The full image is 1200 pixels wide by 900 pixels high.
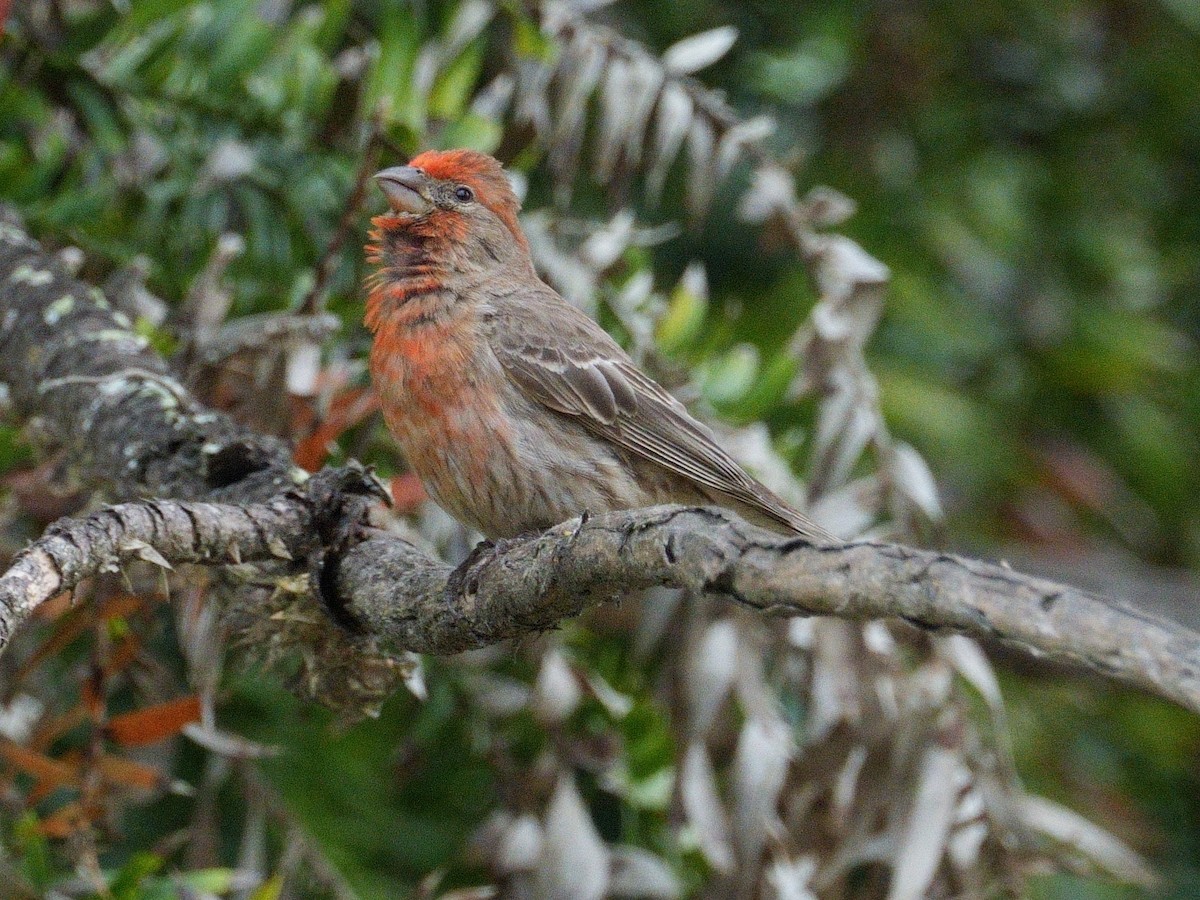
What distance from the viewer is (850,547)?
1.84 meters

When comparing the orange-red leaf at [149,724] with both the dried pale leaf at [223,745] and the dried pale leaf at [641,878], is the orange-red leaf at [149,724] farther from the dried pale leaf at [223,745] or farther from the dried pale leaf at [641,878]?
the dried pale leaf at [641,878]

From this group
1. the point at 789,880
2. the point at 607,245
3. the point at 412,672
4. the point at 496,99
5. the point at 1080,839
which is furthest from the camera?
the point at 496,99

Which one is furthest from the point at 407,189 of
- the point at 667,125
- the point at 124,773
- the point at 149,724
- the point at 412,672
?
the point at 124,773

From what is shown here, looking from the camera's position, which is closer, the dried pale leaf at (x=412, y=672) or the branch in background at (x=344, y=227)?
the dried pale leaf at (x=412, y=672)

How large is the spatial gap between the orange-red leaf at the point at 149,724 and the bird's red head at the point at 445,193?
1.41 m

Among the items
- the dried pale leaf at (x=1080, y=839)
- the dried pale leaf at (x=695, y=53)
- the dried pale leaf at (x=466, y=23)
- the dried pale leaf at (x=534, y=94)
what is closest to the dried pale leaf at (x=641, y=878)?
the dried pale leaf at (x=1080, y=839)

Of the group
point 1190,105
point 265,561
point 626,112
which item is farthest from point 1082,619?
point 1190,105

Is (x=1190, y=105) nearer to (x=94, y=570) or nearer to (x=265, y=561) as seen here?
(x=265, y=561)

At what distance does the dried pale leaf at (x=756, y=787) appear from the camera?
11.6 ft

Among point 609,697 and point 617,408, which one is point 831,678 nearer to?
point 609,697

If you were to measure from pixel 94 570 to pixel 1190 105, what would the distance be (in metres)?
5.60

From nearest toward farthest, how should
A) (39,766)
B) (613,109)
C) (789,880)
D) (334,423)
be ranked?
(39,766), (789,880), (334,423), (613,109)

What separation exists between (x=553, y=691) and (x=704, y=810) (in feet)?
1.57

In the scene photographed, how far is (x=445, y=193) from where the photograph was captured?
409cm
